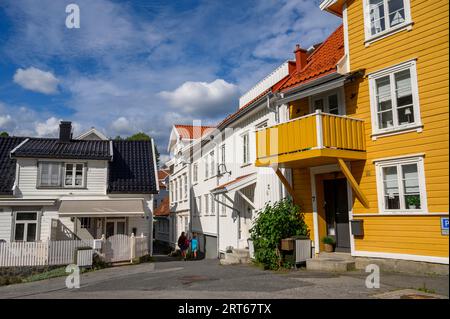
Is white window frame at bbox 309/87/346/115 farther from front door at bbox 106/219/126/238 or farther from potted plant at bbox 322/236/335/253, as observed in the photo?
front door at bbox 106/219/126/238

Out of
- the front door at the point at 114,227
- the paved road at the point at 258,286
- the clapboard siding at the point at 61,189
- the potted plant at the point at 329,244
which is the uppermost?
the clapboard siding at the point at 61,189

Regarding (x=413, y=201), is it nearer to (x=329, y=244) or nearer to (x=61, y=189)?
(x=329, y=244)

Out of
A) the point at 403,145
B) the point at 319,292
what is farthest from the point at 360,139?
the point at 319,292

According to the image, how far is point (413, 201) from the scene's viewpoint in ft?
36.4

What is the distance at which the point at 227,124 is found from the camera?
21.0m

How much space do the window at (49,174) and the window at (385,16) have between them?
18.4 m

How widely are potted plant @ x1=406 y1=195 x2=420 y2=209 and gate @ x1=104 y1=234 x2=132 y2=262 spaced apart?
1397cm

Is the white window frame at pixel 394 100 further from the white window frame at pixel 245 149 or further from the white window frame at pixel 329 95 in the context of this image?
the white window frame at pixel 245 149

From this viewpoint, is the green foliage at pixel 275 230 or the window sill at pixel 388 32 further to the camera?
the green foliage at pixel 275 230

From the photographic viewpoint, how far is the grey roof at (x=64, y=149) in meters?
22.7

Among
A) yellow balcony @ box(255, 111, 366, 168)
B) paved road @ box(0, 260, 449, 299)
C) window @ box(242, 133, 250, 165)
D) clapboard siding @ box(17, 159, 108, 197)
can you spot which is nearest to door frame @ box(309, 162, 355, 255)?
yellow balcony @ box(255, 111, 366, 168)

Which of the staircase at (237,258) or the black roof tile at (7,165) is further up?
the black roof tile at (7,165)

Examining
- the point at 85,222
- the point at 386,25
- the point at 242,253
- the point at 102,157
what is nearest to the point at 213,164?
the point at 102,157

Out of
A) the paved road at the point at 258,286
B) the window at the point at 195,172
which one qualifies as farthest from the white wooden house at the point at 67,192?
the paved road at the point at 258,286
